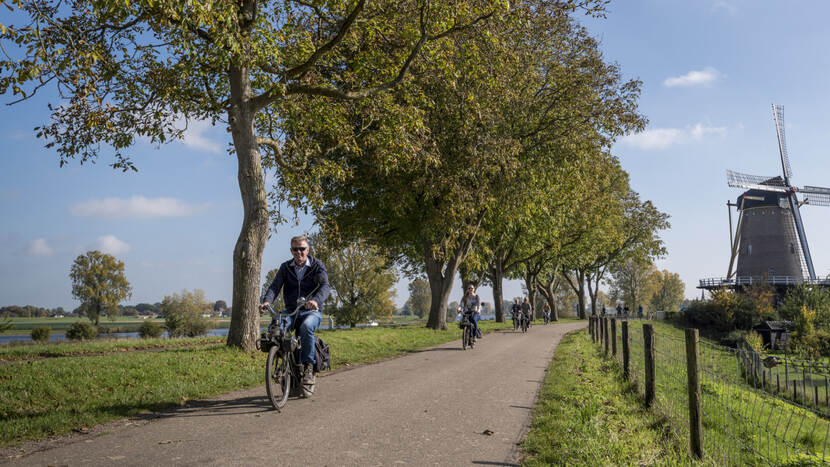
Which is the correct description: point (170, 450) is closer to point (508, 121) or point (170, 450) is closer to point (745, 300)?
point (508, 121)

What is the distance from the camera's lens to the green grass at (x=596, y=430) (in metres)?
5.00

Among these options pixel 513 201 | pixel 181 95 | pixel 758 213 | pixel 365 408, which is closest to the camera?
pixel 365 408

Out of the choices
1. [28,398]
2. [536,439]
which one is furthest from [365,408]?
[28,398]

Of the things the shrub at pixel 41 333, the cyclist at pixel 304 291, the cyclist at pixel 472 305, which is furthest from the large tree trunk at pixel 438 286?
the shrub at pixel 41 333

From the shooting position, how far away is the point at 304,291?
7887 millimetres

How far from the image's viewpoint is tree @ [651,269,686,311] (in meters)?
107

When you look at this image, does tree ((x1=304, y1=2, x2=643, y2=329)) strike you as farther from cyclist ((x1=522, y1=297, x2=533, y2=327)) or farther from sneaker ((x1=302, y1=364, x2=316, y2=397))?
sneaker ((x1=302, y1=364, x2=316, y2=397))

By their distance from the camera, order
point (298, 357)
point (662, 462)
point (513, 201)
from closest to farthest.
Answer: point (662, 462) < point (298, 357) < point (513, 201)

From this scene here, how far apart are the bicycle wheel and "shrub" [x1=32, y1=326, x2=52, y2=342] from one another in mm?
25030

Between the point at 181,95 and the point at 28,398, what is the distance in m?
9.40

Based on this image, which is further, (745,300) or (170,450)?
(745,300)

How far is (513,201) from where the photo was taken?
23109 millimetres

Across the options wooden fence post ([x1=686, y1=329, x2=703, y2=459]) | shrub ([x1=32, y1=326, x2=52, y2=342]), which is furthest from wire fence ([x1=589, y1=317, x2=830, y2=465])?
shrub ([x1=32, y1=326, x2=52, y2=342])

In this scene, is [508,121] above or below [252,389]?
above
